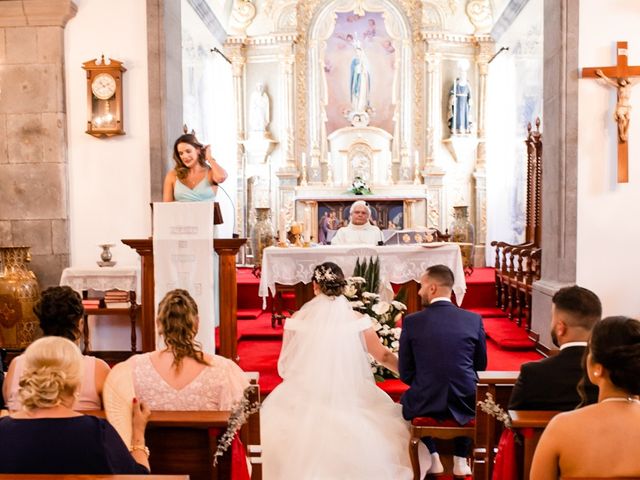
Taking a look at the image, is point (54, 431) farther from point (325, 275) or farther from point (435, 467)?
point (325, 275)

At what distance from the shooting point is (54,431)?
6.60ft

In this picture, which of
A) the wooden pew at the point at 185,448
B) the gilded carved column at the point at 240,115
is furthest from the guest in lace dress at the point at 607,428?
the gilded carved column at the point at 240,115

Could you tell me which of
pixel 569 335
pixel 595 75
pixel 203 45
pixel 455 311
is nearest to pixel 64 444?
pixel 569 335

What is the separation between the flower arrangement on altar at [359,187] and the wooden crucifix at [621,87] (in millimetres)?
7513

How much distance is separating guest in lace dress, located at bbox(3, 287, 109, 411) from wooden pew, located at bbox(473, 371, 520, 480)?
1.93 metres

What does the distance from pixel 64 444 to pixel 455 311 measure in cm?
243

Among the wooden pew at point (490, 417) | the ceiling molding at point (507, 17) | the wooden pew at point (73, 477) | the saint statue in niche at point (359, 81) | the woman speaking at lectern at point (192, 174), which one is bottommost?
the wooden pew at point (490, 417)

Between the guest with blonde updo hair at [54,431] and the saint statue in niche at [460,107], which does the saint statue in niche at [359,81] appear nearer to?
the saint statue in niche at [460,107]

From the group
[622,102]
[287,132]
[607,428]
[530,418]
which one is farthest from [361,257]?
[287,132]

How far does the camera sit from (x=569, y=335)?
279 centimetres

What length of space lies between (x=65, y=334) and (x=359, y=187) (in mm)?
11175

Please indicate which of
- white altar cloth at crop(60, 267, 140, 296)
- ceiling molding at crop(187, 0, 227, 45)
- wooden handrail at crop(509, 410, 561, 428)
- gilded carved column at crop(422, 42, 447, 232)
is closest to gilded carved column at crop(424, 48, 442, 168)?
gilded carved column at crop(422, 42, 447, 232)

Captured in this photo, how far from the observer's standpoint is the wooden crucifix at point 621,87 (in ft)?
21.3

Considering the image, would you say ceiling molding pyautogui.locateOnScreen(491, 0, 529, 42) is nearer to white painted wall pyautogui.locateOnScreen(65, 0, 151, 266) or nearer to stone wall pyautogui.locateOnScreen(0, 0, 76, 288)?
white painted wall pyautogui.locateOnScreen(65, 0, 151, 266)
